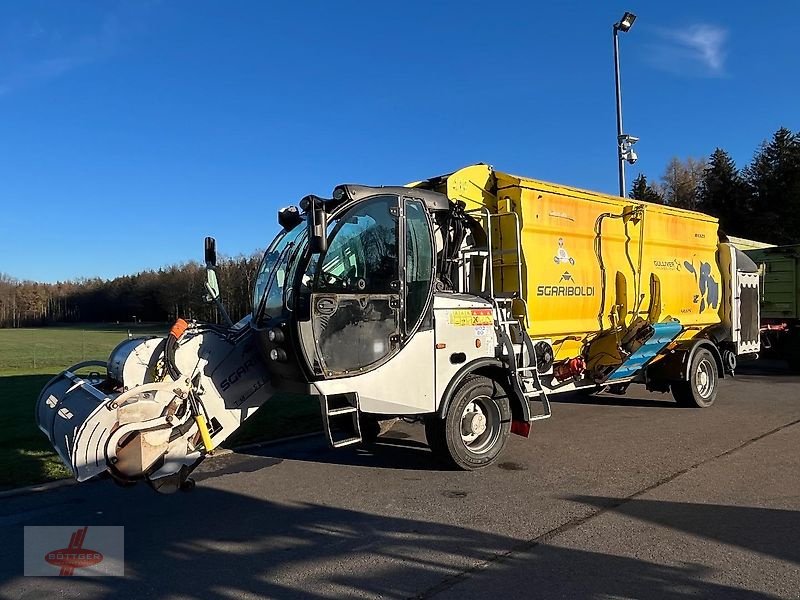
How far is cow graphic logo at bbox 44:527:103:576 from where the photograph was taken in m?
4.61

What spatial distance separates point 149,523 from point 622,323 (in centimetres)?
680

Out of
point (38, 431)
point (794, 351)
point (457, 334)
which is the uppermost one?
point (457, 334)

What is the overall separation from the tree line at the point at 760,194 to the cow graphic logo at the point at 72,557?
40.7m

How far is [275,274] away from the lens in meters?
6.37

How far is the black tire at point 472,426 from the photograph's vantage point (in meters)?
6.88

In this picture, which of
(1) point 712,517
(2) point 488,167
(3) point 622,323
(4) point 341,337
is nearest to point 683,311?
(3) point 622,323

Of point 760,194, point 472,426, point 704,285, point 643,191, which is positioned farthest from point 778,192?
point 472,426

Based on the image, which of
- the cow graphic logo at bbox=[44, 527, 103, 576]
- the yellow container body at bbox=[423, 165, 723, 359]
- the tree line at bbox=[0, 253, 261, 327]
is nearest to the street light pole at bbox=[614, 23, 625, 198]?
the yellow container body at bbox=[423, 165, 723, 359]

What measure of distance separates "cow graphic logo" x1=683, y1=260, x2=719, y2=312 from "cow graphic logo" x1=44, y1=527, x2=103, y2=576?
9392 mm

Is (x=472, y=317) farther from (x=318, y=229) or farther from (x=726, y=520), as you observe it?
(x=726, y=520)

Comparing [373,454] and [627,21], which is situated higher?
[627,21]

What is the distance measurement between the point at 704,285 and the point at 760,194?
119ft

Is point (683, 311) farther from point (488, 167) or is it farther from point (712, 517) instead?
point (712, 517)

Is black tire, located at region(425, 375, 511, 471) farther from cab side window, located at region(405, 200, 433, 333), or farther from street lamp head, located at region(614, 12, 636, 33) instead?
street lamp head, located at region(614, 12, 636, 33)
